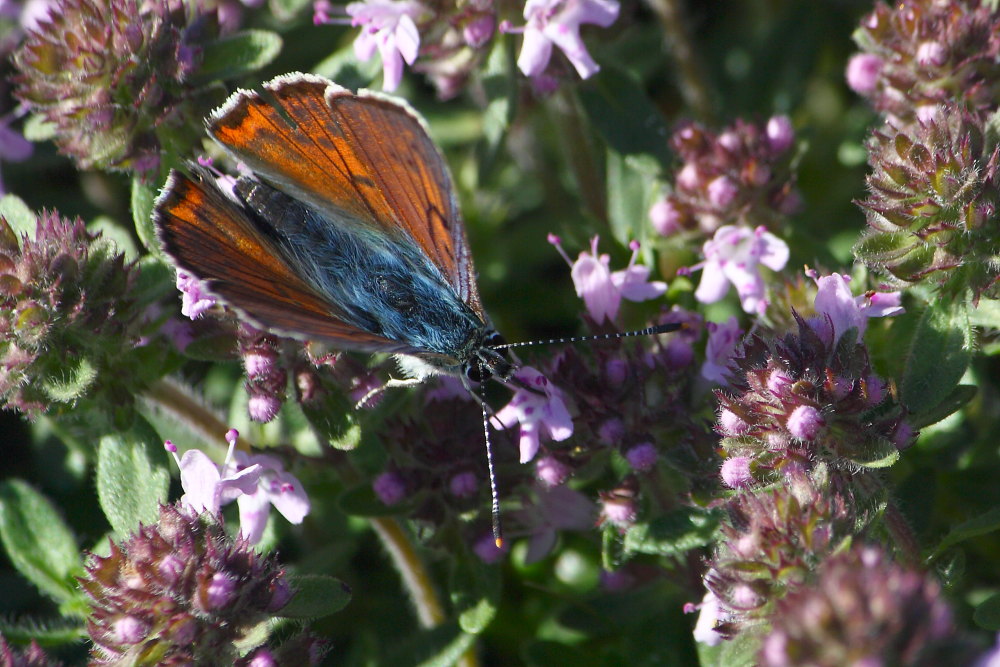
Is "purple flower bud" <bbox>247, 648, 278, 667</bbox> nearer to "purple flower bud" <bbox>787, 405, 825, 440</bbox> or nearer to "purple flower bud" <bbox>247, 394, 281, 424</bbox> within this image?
"purple flower bud" <bbox>247, 394, 281, 424</bbox>

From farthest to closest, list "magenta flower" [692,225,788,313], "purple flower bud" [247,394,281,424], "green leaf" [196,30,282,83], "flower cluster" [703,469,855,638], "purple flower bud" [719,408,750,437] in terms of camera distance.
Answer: "green leaf" [196,30,282,83] → "magenta flower" [692,225,788,313] → "purple flower bud" [247,394,281,424] → "purple flower bud" [719,408,750,437] → "flower cluster" [703,469,855,638]

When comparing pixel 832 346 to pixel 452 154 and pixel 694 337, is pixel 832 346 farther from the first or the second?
pixel 452 154

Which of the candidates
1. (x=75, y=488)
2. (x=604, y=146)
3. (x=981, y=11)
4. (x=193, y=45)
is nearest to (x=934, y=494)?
(x=981, y=11)

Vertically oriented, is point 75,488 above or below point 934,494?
below

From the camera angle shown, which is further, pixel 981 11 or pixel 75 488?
pixel 75 488

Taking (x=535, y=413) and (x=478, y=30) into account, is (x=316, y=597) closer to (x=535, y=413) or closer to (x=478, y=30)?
(x=535, y=413)

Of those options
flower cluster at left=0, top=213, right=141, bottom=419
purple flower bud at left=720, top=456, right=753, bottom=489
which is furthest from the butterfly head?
flower cluster at left=0, top=213, right=141, bottom=419

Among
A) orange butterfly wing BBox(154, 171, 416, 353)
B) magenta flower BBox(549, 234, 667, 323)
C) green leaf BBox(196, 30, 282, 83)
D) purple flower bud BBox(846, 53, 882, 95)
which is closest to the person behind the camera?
orange butterfly wing BBox(154, 171, 416, 353)
